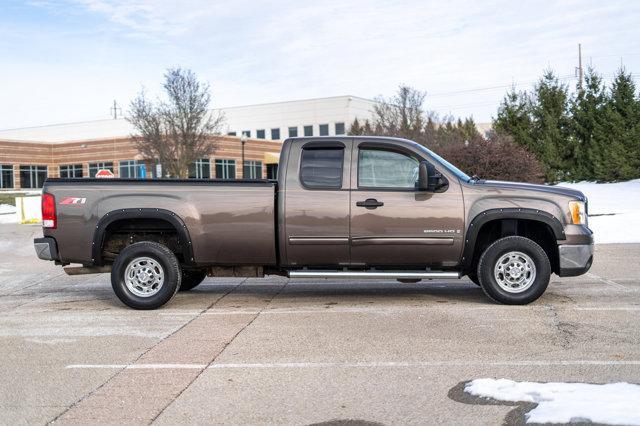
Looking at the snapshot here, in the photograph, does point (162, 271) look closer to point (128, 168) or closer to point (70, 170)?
point (128, 168)

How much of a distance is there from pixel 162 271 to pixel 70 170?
6150 centimetres

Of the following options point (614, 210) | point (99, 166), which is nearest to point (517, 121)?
point (614, 210)

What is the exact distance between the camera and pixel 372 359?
19.4 ft

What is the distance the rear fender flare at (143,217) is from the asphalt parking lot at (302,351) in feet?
2.56

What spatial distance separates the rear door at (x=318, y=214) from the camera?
8.12 metres

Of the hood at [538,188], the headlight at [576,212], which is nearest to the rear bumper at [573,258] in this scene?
the headlight at [576,212]

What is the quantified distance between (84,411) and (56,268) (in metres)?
9.15

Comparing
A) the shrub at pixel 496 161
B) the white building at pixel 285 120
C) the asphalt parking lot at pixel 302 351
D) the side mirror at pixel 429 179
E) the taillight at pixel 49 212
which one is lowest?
the asphalt parking lot at pixel 302 351

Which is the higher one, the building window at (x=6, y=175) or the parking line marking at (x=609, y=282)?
the building window at (x=6, y=175)

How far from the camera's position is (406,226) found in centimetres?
805

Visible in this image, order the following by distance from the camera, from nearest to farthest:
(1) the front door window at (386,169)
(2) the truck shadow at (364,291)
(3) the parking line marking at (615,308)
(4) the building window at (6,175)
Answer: (3) the parking line marking at (615,308)
(1) the front door window at (386,169)
(2) the truck shadow at (364,291)
(4) the building window at (6,175)

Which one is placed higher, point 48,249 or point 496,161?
point 496,161

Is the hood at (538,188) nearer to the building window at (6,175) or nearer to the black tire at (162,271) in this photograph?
the black tire at (162,271)

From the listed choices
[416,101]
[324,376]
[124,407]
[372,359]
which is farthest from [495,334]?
[416,101]
